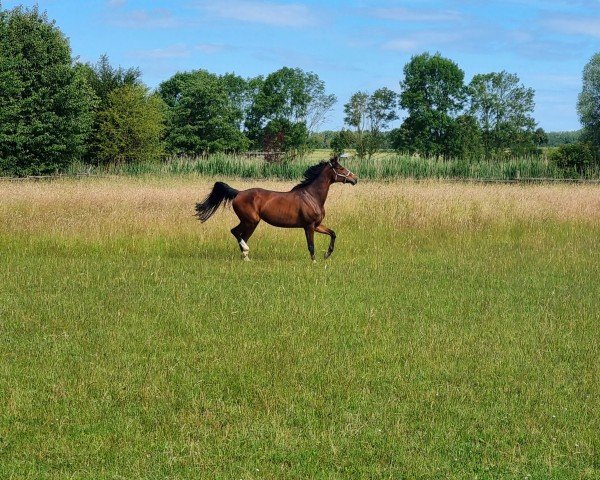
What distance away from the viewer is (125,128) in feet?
167

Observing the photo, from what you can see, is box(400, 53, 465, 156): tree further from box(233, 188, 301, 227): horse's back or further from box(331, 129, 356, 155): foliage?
box(233, 188, 301, 227): horse's back

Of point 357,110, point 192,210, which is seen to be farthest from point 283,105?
point 192,210

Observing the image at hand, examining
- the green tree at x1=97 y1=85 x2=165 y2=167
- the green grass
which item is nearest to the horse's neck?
the green grass

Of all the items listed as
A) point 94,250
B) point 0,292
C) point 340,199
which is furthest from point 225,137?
point 0,292

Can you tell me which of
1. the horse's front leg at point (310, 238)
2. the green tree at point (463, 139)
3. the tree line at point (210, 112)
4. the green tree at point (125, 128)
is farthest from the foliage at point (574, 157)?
the horse's front leg at point (310, 238)

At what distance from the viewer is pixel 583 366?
7355 mm

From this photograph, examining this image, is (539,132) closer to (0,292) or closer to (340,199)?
(340,199)

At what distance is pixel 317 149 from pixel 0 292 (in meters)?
77.8

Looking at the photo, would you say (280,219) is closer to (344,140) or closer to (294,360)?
(294,360)

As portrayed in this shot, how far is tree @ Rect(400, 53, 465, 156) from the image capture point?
69375 millimetres

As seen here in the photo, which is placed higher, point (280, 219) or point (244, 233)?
point (280, 219)

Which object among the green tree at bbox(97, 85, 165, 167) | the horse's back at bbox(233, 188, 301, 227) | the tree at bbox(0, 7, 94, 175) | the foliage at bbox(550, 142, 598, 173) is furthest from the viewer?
the green tree at bbox(97, 85, 165, 167)

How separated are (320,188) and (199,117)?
59.2 meters

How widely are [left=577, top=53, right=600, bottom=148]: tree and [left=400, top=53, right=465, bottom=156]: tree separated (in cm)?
1193
